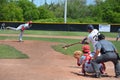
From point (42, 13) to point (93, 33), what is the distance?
263 feet

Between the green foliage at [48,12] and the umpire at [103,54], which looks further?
the green foliage at [48,12]

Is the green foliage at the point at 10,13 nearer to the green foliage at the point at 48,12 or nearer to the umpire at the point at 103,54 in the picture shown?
the green foliage at the point at 48,12

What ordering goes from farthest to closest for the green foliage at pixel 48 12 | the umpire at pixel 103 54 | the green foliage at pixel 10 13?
the green foliage at pixel 48 12 → the green foliage at pixel 10 13 → the umpire at pixel 103 54

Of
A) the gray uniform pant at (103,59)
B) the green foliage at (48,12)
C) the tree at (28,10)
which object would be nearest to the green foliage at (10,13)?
the green foliage at (48,12)

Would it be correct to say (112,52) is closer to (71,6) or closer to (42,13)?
(42,13)

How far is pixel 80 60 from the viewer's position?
44.8 feet

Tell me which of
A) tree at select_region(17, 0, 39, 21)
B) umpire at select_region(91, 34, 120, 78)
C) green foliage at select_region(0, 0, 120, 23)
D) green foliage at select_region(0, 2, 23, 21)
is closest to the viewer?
umpire at select_region(91, 34, 120, 78)

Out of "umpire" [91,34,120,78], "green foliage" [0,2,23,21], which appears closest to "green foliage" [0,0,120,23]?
"green foliage" [0,2,23,21]

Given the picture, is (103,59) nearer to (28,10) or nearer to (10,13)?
(10,13)

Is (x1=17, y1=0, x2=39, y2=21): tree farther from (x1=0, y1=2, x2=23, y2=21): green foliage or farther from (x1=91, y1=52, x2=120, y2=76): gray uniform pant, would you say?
Result: (x1=91, y1=52, x2=120, y2=76): gray uniform pant

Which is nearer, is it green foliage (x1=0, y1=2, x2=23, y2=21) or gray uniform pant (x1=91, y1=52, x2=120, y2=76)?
gray uniform pant (x1=91, y1=52, x2=120, y2=76)

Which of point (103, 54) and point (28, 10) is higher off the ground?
point (103, 54)

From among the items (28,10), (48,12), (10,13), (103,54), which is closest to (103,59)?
(103,54)

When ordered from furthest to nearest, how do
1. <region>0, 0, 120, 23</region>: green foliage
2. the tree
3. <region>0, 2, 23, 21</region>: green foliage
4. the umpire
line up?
the tree
<region>0, 0, 120, 23</region>: green foliage
<region>0, 2, 23, 21</region>: green foliage
the umpire
